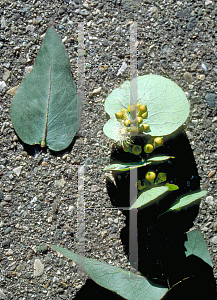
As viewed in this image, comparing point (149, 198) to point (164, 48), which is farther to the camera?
point (164, 48)

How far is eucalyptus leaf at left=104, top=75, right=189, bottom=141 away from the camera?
1065mm

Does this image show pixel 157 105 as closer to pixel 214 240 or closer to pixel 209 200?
pixel 209 200

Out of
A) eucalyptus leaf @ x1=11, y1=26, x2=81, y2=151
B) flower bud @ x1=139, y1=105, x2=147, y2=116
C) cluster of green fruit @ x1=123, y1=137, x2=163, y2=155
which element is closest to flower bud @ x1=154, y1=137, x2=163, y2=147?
cluster of green fruit @ x1=123, y1=137, x2=163, y2=155

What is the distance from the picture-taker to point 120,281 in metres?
1.02

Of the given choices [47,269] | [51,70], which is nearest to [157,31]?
[51,70]

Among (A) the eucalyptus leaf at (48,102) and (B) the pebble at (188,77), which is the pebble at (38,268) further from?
(B) the pebble at (188,77)

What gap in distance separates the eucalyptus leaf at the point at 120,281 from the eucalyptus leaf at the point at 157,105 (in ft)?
1.57

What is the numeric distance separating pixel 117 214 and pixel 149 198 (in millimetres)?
257

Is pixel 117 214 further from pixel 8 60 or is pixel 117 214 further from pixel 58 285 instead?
pixel 8 60

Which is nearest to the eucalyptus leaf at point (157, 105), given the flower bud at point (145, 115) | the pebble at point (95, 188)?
the flower bud at point (145, 115)

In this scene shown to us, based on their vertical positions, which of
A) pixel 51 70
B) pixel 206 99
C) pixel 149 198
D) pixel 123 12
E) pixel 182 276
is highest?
pixel 123 12

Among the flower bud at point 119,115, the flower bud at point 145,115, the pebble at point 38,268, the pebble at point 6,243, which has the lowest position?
the pebble at point 38,268

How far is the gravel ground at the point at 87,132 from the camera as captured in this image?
3.77 feet

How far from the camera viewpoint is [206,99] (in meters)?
1.19
